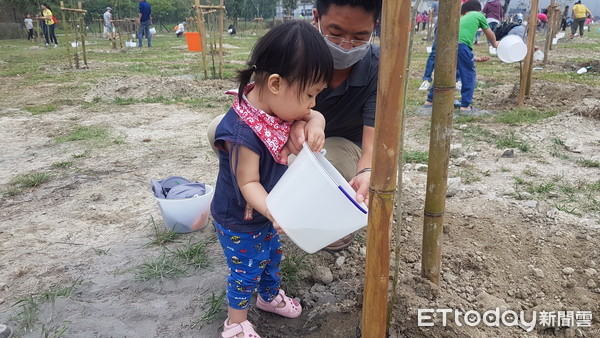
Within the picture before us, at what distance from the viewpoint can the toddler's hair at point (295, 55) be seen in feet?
4.44

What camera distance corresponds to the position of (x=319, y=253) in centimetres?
230

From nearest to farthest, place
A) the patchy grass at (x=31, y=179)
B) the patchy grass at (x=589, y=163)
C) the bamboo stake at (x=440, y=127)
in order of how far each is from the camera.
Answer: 1. the bamboo stake at (x=440, y=127)
2. the patchy grass at (x=31, y=179)
3. the patchy grass at (x=589, y=163)

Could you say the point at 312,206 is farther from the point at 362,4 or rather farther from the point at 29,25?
the point at 29,25

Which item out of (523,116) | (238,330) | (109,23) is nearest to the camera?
(238,330)

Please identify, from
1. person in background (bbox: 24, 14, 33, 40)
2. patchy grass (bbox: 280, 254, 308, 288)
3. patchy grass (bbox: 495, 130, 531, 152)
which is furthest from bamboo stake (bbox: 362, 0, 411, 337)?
person in background (bbox: 24, 14, 33, 40)

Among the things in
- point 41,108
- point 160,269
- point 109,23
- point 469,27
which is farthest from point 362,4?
point 109,23

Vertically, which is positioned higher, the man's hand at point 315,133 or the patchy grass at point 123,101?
the man's hand at point 315,133

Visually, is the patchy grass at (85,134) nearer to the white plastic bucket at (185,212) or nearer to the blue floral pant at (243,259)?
the white plastic bucket at (185,212)

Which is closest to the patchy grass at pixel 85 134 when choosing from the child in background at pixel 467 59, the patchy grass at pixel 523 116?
the child in background at pixel 467 59

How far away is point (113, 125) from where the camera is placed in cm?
522

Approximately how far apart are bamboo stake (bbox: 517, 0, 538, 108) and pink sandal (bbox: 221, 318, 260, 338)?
4876 millimetres

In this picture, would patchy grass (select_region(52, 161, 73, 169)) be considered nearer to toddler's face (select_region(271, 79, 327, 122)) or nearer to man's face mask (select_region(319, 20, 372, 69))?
man's face mask (select_region(319, 20, 372, 69))

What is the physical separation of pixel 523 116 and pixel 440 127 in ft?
13.9

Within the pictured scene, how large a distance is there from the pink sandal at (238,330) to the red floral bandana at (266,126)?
2.32 feet
